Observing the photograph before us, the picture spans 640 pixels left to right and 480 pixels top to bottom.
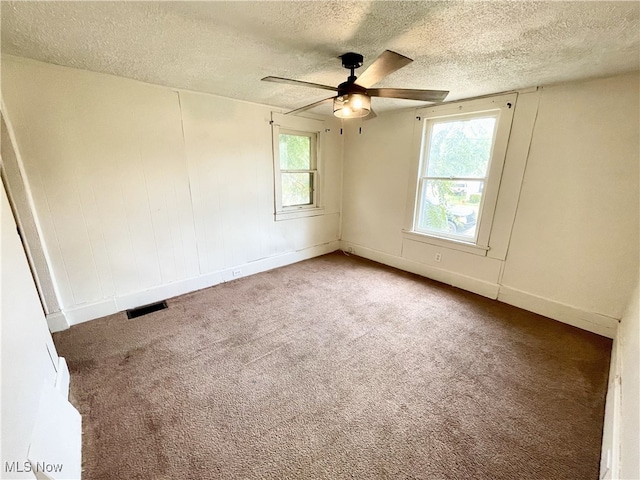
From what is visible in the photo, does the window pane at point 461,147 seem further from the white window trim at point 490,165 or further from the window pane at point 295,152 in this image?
the window pane at point 295,152

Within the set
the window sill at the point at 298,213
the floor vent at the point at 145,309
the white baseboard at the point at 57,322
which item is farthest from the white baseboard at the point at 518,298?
the white baseboard at the point at 57,322

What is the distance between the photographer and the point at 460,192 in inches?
125

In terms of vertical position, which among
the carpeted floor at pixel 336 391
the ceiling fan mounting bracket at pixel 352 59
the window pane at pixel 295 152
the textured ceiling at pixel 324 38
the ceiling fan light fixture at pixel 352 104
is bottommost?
the carpeted floor at pixel 336 391

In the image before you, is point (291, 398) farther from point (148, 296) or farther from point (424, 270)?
point (424, 270)

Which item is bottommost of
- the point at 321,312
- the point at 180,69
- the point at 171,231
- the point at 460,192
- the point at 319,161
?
the point at 321,312

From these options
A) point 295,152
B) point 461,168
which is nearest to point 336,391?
point 461,168

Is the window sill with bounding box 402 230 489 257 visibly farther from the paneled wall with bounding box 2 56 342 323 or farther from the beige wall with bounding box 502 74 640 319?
the paneled wall with bounding box 2 56 342 323

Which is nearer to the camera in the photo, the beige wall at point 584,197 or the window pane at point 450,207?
the beige wall at point 584,197

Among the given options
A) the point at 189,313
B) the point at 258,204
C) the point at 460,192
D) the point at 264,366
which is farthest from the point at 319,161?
the point at 264,366

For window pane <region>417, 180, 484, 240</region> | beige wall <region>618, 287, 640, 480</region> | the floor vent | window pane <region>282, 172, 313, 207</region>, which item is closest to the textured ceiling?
window pane <region>417, 180, 484, 240</region>

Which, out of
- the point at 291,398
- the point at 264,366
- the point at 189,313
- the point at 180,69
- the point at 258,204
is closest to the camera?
the point at 291,398

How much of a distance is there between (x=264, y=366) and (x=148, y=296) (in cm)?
171

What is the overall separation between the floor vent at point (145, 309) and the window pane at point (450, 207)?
3.29m

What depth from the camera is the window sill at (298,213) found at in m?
3.79
